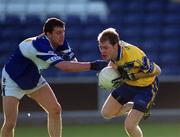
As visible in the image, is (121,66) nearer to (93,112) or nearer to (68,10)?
(93,112)

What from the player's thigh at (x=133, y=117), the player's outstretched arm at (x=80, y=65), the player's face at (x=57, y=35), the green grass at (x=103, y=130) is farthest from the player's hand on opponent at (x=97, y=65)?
the green grass at (x=103, y=130)

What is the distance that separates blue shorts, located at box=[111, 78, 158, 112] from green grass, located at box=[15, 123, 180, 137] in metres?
2.35

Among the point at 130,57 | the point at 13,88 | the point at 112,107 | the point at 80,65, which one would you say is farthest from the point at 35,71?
the point at 130,57

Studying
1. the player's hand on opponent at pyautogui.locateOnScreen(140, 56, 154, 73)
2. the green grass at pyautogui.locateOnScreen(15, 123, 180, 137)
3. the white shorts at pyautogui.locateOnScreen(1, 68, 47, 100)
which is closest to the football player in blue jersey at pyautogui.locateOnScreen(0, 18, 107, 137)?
the white shorts at pyautogui.locateOnScreen(1, 68, 47, 100)

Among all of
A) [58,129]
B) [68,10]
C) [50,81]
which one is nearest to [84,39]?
[68,10]

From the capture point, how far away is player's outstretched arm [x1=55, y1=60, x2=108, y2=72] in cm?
823

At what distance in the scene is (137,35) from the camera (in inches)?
677

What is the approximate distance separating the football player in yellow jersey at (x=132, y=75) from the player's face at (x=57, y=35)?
1.49ft

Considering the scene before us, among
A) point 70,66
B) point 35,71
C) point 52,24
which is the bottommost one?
point 35,71

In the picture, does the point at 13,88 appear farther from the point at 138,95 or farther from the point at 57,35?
the point at 138,95

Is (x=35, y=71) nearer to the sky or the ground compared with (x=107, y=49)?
nearer to the ground

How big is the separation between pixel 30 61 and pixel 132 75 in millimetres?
1257

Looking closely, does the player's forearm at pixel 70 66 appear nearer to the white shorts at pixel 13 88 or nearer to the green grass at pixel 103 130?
the white shorts at pixel 13 88

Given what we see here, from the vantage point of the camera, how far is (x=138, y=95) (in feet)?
28.5
